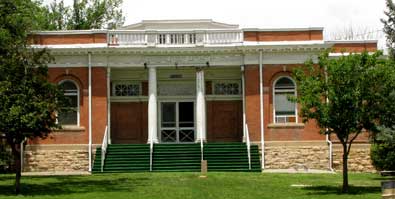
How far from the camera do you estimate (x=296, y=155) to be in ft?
114

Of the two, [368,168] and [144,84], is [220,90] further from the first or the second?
[368,168]

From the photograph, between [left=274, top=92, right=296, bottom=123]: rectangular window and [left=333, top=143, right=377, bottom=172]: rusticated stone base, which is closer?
[left=333, top=143, right=377, bottom=172]: rusticated stone base

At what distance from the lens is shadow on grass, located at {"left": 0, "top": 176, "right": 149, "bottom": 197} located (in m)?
23.0

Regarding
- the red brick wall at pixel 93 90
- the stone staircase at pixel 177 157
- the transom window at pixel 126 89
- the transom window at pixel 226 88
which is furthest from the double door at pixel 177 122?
the red brick wall at pixel 93 90

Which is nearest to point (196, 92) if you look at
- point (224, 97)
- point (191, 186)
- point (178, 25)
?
point (224, 97)

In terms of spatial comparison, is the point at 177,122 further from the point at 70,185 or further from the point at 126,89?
the point at 70,185

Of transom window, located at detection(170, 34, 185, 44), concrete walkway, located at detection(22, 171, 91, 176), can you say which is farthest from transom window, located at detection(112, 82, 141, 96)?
concrete walkway, located at detection(22, 171, 91, 176)

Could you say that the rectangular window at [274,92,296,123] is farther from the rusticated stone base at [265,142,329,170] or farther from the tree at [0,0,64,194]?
the tree at [0,0,64,194]

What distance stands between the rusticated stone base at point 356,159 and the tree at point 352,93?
1226 centimetres

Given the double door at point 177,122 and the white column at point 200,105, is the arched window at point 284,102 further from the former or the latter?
the double door at point 177,122

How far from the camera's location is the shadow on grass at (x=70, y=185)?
23.0 metres

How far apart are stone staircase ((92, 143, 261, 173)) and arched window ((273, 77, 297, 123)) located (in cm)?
219

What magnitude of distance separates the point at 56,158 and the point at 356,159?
1456cm

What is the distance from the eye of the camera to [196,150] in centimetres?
3459
